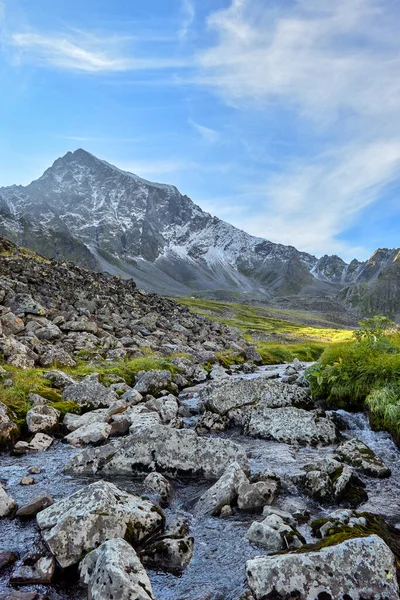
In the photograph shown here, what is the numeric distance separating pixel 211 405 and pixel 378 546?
39.2 feet

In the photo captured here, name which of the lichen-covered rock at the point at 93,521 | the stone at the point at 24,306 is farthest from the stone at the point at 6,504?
the stone at the point at 24,306

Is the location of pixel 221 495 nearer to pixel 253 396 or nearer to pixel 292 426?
pixel 292 426

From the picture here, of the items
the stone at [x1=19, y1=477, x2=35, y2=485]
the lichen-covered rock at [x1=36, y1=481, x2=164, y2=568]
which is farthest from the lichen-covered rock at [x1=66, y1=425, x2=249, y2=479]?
the lichen-covered rock at [x1=36, y1=481, x2=164, y2=568]

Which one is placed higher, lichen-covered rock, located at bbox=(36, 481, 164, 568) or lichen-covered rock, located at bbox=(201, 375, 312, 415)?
lichen-covered rock, located at bbox=(201, 375, 312, 415)

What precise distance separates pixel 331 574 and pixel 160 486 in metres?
5.12

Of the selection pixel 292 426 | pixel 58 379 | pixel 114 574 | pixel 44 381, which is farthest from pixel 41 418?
pixel 114 574

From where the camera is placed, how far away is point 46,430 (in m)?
13.8

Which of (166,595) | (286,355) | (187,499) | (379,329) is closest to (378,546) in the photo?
(166,595)

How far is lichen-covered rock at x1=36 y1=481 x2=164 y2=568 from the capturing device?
6.66 meters

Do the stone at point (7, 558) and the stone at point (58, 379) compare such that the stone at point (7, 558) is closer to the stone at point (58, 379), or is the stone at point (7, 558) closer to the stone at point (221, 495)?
the stone at point (221, 495)

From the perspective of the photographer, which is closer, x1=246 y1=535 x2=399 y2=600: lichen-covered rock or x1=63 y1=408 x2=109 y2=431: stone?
x1=246 y1=535 x2=399 y2=600: lichen-covered rock

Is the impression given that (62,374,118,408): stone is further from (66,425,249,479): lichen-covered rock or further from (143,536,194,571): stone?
(143,536,194,571): stone

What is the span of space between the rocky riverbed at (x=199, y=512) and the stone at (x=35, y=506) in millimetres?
41

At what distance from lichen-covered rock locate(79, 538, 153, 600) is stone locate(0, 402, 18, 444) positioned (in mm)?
7648
